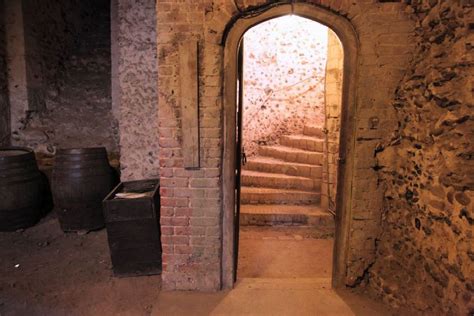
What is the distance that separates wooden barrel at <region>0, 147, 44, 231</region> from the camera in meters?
3.83

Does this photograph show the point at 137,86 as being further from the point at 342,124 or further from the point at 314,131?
the point at 314,131

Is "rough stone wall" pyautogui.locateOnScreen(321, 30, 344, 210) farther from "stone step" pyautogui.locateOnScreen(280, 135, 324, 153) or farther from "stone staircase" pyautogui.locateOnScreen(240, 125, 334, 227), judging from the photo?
"stone step" pyautogui.locateOnScreen(280, 135, 324, 153)

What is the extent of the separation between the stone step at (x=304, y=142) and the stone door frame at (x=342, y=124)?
2734mm

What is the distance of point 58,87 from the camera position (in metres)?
5.59

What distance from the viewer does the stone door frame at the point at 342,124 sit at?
99.2 inches

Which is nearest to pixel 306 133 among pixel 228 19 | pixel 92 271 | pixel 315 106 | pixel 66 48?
pixel 315 106

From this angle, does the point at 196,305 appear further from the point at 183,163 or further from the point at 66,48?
the point at 66,48

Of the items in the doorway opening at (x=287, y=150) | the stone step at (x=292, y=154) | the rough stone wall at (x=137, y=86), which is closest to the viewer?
the doorway opening at (x=287, y=150)

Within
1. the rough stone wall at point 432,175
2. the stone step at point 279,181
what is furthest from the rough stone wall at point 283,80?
the rough stone wall at point 432,175

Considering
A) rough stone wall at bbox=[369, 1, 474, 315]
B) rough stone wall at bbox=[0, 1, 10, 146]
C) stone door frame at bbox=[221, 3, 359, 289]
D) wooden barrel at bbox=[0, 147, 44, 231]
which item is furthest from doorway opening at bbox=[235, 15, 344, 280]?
rough stone wall at bbox=[0, 1, 10, 146]

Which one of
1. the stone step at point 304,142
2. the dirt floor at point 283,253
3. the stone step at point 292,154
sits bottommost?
the dirt floor at point 283,253

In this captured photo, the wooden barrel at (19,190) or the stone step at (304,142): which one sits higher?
the stone step at (304,142)

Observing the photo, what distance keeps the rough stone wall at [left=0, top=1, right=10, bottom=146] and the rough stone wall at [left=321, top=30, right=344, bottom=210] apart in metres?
4.81

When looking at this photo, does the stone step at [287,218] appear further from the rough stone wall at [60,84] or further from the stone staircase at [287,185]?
the rough stone wall at [60,84]
